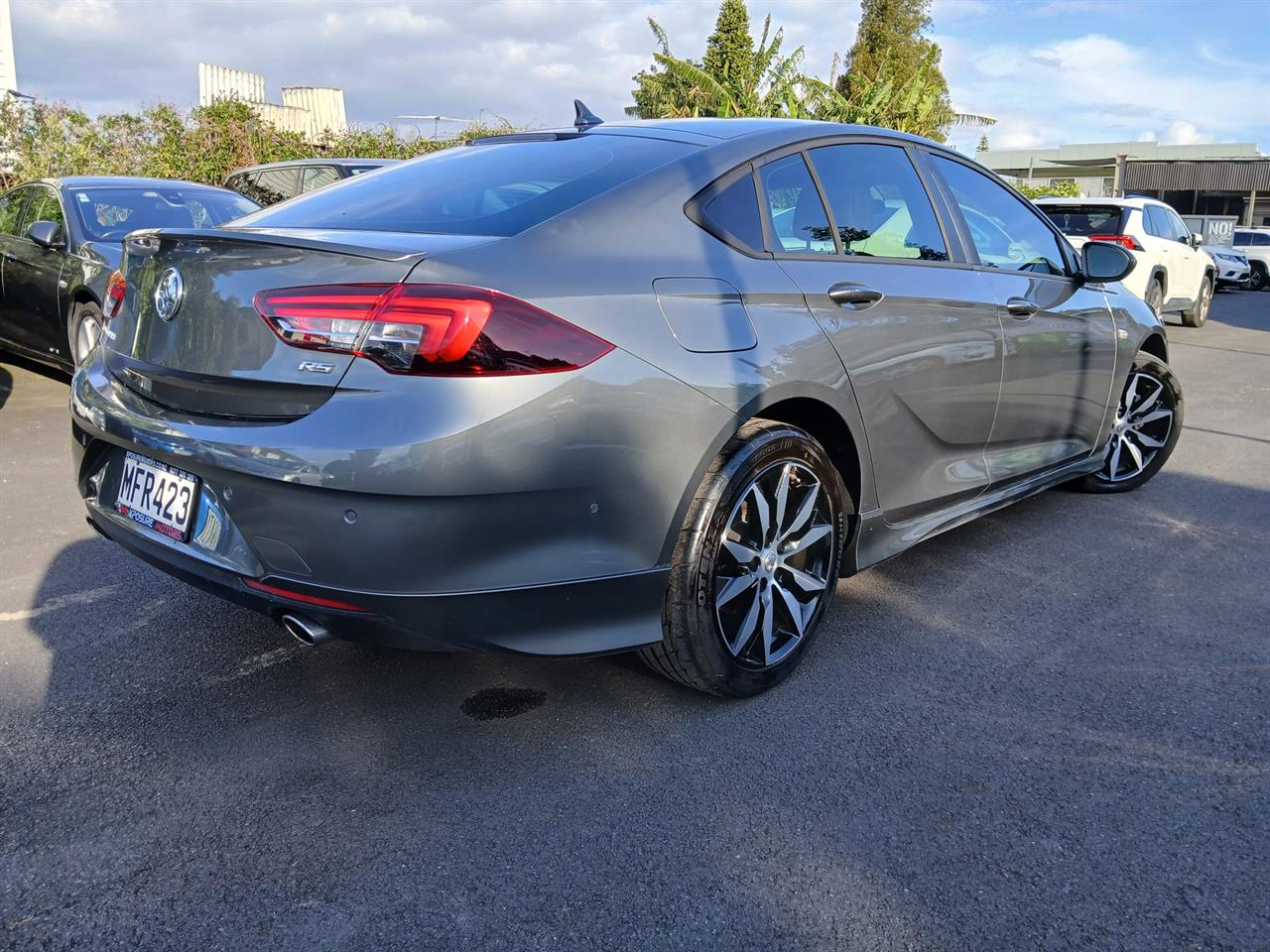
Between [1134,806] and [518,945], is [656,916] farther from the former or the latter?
[1134,806]

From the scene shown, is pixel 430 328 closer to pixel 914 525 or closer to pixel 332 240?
pixel 332 240

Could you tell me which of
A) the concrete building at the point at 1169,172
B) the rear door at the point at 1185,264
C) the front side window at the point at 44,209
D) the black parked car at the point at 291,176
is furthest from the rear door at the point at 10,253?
the concrete building at the point at 1169,172

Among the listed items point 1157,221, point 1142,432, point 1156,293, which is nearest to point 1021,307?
point 1142,432

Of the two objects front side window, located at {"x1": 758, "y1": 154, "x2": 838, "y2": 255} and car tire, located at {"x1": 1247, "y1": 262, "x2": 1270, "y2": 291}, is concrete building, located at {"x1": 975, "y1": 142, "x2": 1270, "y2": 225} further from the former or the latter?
front side window, located at {"x1": 758, "y1": 154, "x2": 838, "y2": 255}

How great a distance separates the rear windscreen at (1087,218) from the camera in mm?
12195

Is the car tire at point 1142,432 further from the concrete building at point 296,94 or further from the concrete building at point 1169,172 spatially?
the concrete building at point 1169,172

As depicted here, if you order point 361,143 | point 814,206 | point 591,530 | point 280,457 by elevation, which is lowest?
point 591,530

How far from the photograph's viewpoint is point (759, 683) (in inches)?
115

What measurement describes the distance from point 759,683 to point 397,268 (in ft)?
4.86

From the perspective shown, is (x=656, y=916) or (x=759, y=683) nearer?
(x=656, y=916)

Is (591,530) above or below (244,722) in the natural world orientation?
above

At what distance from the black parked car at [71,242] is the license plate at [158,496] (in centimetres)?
425

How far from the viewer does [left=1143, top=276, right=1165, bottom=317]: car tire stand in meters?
12.5

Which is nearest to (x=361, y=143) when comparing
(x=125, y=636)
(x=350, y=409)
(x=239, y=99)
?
(x=239, y=99)
